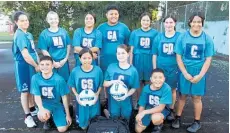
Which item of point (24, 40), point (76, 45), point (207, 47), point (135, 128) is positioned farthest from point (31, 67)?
point (207, 47)

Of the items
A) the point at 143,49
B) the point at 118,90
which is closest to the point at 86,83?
the point at 118,90

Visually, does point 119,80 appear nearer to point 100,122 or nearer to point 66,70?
point 100,122

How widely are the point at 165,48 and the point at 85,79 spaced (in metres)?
1.27

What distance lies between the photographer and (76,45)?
14.7 ft

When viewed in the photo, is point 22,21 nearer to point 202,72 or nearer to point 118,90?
point 118,90

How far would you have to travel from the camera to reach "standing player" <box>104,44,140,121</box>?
155 inches

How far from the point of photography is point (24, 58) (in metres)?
4.15

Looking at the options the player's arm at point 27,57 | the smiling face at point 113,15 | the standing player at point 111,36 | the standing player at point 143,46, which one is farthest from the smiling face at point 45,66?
the standing player at point 143,46

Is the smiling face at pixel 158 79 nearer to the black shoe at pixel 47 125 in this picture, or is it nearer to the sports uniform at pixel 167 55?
the sports uniform at pixel 167 55

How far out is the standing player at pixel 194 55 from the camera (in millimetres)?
3842

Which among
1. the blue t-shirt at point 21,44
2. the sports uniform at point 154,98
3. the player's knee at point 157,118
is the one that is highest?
the blue t-shirt at point 21,44

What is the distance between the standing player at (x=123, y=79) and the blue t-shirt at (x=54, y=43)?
2.94 ft

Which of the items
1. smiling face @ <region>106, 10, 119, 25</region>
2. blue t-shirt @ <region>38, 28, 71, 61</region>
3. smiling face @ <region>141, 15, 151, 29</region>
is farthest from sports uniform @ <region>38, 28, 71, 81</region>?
smiling face @ <region>141, 15, 151, 29</region>

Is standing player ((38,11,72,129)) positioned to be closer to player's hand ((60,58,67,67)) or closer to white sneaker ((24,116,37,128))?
player's hand ((60,58,67,67))
